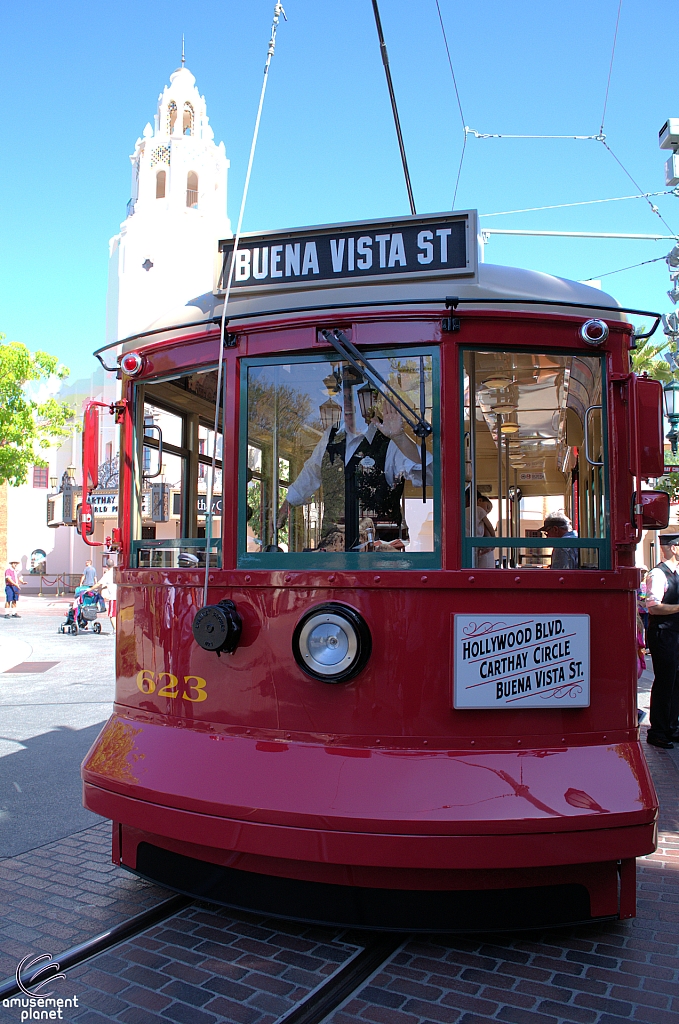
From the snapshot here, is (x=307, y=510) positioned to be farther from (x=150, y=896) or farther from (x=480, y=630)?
(x=150, y=896)

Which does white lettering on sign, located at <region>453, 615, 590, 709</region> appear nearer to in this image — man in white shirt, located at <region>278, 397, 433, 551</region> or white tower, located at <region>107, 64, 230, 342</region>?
man in white shirt, located at <region>278, 397, 433, 551</region>

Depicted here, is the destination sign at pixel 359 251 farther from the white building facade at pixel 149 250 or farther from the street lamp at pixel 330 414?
the white building facade at pixel 149 250

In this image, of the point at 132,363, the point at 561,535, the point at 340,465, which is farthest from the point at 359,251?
the point at 561,535

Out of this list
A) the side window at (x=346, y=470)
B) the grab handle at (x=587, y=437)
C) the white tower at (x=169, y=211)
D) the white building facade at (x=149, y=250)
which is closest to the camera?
the side window at (x=346, y=470)

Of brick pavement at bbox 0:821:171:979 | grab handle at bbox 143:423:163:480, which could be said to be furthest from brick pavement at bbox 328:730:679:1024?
grab handle at bbox 143:423:163:480

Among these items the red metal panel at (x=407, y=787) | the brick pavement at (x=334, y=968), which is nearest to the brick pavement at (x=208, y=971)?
the brick pavement at (x=334, y=968)

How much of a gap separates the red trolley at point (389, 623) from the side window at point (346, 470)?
0.01 meters

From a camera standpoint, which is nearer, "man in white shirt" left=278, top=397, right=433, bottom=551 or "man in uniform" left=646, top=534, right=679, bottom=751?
"man in white shirt" left=278, top=397, right=433, bottom=551

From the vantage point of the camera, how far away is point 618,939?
3301mm

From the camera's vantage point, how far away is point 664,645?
6.90 m

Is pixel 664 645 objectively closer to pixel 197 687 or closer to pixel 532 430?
pixel 532 430

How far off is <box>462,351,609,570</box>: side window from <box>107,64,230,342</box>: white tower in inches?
1472

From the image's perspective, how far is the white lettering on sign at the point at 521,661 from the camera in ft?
10.6

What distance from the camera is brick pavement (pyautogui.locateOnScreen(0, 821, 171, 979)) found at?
10.8 feet
